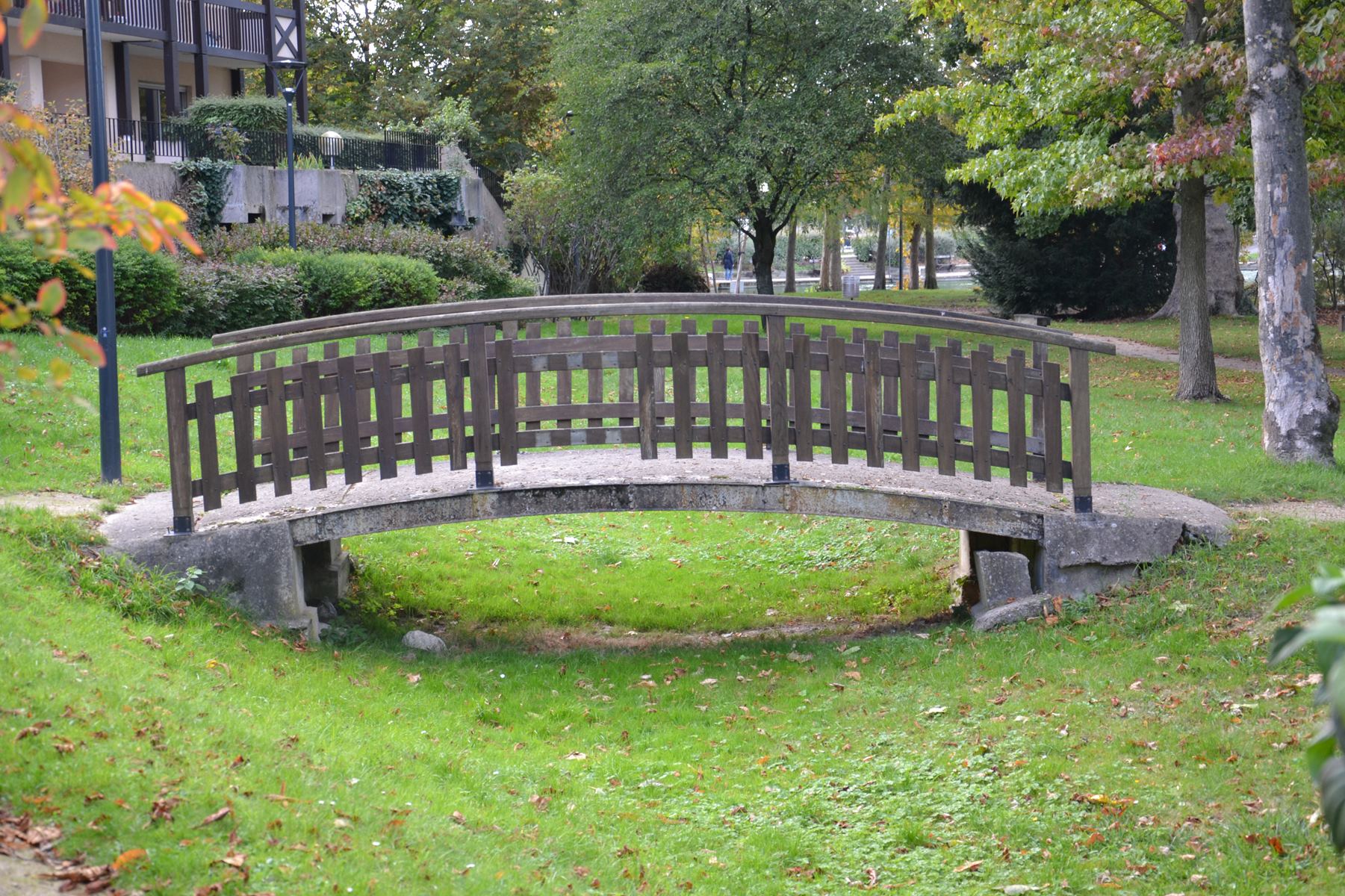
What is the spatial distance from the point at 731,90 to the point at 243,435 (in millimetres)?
20314

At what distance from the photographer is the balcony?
31.2m

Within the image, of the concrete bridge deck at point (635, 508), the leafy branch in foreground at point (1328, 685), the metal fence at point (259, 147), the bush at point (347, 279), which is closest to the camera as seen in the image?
the leafy branch in foreground at point (1328, 685)

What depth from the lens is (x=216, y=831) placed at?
4488 millimetres

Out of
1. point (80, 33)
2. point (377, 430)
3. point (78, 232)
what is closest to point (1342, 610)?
point (78, 232)

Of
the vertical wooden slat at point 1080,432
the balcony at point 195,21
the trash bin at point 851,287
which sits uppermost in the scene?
the balcony at point 195,21

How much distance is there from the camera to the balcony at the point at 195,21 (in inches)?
1230

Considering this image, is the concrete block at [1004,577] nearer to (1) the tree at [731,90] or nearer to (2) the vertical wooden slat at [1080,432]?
(2) the vertical wooden slat at [1080,432]

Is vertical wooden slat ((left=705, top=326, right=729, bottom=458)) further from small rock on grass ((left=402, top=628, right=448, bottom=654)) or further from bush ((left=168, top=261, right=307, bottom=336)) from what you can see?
bush ((left=168, top=261, right=307, bottom=336))

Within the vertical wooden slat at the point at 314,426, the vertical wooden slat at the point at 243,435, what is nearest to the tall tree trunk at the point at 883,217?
the vertical wooden slat at the point at 314,426

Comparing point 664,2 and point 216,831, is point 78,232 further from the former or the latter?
point 664,2

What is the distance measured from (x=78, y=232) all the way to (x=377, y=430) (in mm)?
5562

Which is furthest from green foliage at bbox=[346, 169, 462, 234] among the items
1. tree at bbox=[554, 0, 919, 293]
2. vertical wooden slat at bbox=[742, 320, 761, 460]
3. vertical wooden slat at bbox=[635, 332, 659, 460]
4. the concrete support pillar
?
vertical wooden slat at bbox=[742, 320, 761, 460]

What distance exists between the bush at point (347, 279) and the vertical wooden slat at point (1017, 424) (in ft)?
40.7

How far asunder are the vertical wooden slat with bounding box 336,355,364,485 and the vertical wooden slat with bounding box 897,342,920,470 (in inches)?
139
